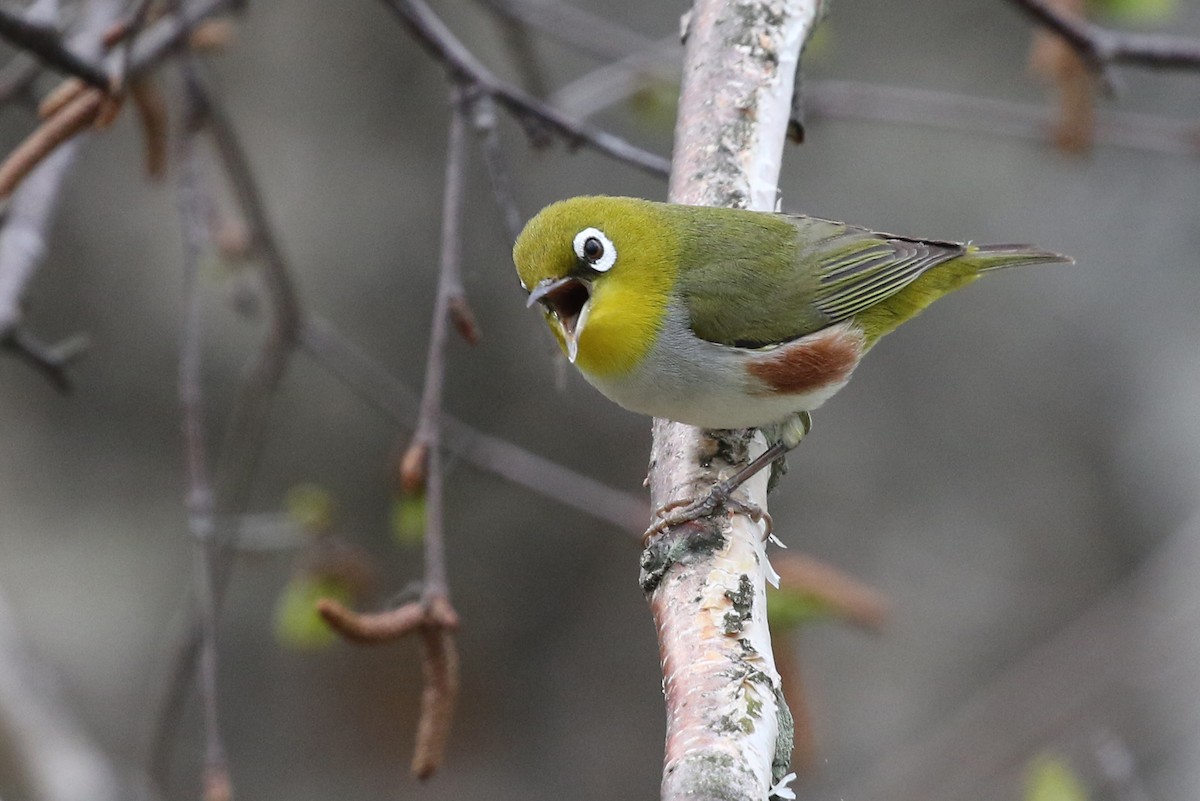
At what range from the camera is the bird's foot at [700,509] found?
3078 millimetres

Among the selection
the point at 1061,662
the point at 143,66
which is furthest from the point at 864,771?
the point at 143,66

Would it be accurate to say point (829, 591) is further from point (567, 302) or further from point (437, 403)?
point (437, 403)

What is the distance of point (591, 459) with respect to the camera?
741 centimetres

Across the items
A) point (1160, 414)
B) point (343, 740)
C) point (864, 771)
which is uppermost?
point (1160, 414)

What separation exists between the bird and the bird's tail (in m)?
0.33

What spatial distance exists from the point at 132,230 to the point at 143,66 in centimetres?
320

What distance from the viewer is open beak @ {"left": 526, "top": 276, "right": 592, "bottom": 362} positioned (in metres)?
3.45

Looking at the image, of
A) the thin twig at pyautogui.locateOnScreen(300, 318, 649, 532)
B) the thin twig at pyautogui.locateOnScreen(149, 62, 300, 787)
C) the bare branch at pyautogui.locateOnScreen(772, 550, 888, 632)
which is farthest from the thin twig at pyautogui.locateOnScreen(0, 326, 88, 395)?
the bare branch at pyautogui.locateOnScreen(772, 550, 888, 632)

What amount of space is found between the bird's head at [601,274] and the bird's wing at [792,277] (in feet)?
0.44

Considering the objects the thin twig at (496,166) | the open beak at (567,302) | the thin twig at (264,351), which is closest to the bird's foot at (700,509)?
the open beak at (567,302)

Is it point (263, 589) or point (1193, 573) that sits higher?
point (1193, 573)

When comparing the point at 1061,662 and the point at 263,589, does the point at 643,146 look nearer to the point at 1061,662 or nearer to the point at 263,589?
the point at 263,589

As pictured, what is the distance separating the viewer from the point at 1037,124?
17.2 ft

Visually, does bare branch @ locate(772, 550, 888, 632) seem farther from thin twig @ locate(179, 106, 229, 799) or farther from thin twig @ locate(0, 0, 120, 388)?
thin twig @ locate(0, 0, 120, 388)
